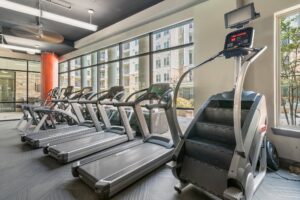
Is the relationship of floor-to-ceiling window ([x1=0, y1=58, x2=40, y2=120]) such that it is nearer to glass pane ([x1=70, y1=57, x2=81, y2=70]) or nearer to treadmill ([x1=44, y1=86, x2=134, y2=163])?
glass pane ([x1=70, y1=57, x2=81, y2=70])

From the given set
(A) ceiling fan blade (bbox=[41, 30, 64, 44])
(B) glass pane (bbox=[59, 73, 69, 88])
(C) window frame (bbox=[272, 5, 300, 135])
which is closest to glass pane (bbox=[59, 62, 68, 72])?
(B) glass pane (bbox=[59, 73, 69, 88])

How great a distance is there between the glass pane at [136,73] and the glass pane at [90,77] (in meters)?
2.01

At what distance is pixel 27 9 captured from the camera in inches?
138

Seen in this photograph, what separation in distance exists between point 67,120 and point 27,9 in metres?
4.01

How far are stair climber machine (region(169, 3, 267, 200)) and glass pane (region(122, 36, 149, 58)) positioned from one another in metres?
3.32

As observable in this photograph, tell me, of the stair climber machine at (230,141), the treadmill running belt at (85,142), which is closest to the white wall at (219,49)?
the stair climber machine at (230,141)

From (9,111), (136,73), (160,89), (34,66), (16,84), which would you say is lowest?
(9,111)

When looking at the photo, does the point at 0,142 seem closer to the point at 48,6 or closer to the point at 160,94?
Result: the point at 48,6

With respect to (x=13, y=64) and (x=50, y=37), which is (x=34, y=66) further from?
(x=50, y=37)

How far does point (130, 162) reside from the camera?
2.51 meters

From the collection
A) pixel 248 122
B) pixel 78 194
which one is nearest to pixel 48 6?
pixel 78 194

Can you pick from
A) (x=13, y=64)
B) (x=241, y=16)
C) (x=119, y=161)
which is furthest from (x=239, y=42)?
(x=13, y=64)

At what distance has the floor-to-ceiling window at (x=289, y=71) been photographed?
2.83m

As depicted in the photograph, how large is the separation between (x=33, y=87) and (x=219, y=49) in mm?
9747
